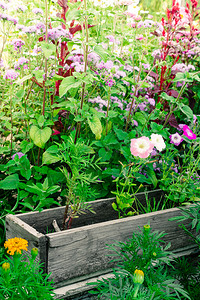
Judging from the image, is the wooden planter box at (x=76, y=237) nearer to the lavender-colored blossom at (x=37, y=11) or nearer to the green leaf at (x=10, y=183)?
the green leaf at (x=10, y=183)

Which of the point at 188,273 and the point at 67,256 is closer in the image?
the point at 67,256

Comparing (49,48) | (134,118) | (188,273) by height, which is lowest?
(188,273)

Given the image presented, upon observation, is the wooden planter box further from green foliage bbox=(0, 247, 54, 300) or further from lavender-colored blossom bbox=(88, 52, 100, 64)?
lavender-colored blossom bbox=(88, 52, 100, 64)

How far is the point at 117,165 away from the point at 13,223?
65 centimetres

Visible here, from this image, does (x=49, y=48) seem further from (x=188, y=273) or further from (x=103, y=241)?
(x=188, y=273)

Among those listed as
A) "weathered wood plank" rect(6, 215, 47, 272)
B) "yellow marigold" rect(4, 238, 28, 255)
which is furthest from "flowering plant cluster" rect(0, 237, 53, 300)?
"weathered wood plank" rect(6, 215, 47, 272)

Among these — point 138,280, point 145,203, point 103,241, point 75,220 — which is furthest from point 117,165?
point 138,280

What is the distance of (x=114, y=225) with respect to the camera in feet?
4.61

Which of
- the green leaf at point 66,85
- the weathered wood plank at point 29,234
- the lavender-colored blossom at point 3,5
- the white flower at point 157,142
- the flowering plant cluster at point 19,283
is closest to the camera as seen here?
the flowering plant cluster at point 19,283

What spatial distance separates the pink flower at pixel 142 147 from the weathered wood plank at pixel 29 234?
494 millimetres

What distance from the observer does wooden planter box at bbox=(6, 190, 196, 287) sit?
1.26 m

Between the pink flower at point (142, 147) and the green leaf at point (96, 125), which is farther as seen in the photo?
the green leaf at point (96, 125)

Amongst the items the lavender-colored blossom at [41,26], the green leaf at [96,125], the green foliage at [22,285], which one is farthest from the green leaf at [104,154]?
the green foliage at [22,285]

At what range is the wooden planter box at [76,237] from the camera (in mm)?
1256
